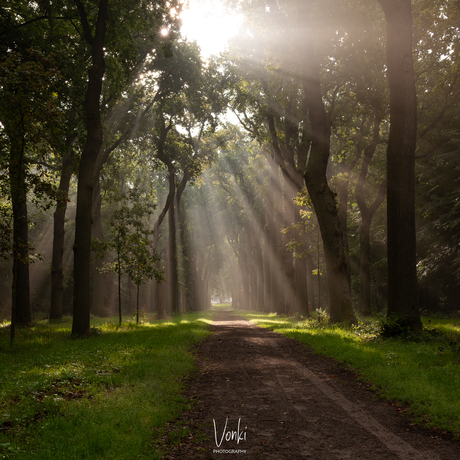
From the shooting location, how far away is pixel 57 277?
21.1 metres

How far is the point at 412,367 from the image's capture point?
7109mm

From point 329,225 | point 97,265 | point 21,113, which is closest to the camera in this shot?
point 21,113

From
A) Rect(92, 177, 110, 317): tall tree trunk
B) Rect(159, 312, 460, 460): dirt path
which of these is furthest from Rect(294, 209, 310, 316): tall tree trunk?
Rect(159, 312, 460, 460): dirt path

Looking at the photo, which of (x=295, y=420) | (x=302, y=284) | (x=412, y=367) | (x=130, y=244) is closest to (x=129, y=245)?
(x=130, y=244)

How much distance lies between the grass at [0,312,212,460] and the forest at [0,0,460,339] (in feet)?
10.4

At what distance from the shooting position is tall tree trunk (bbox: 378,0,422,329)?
35.5 ft

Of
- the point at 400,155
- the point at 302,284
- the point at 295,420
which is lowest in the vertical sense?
the point at 295,420

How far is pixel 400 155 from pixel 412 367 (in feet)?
21.2

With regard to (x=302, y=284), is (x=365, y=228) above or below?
above

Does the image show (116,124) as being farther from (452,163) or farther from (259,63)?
(452,163)

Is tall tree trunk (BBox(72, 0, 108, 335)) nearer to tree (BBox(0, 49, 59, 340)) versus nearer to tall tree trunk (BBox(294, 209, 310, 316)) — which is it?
tree (BBox(0, 49, 59, 340))

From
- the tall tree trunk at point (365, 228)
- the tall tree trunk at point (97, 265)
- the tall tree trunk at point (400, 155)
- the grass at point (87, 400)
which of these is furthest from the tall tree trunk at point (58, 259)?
the tall tree trunk at point (365, 228)

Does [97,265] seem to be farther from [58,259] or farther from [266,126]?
[266,126]

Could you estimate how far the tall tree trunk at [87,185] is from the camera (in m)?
13.8
